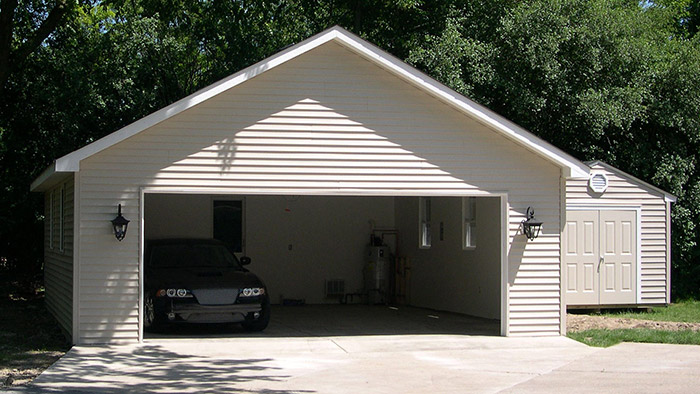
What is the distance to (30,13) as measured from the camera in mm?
→ 19094

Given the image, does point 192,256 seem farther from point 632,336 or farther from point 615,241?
point 615,241

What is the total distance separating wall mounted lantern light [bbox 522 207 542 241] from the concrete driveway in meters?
1.60

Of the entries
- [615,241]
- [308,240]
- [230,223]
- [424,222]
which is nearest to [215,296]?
[230,223]

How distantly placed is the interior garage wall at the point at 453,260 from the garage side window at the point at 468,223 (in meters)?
0.15

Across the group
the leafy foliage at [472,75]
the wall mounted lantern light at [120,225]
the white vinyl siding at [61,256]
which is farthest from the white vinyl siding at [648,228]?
the white vinyl siding at [61,256]

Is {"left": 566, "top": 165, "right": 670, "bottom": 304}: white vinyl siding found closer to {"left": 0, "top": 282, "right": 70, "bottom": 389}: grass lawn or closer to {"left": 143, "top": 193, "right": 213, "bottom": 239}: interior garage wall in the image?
{"left": 143, "top": 193, "right": 213, "bottom": 239}: interior garage wall

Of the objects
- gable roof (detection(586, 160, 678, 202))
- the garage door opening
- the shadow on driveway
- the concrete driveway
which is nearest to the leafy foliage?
gable roof (detection(586, 160, 678, 202))

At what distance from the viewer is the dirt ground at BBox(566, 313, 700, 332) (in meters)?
14.5

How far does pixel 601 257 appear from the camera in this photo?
54.4 ft

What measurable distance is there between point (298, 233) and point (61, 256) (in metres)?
6.25

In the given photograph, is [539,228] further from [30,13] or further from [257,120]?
[30,13]

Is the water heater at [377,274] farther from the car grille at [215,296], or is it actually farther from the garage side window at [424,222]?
the car grille at [215,296]

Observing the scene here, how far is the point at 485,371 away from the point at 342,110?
446cm

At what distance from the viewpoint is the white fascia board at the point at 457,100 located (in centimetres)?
1232
